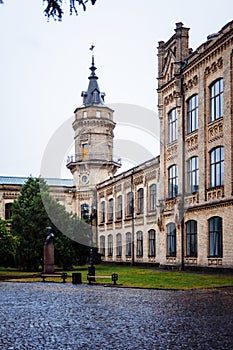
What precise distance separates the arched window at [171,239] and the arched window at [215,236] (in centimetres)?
524

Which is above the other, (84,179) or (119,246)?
(84,179)

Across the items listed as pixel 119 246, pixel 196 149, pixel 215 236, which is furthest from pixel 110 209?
pixel 215 236

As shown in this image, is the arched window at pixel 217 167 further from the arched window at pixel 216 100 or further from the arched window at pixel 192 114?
the arched window at pixel 192 114

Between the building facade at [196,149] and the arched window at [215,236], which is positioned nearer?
the building facade at [196,149]

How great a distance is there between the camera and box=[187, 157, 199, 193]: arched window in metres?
31.6

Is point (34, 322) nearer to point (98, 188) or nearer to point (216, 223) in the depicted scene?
point (216, 223)

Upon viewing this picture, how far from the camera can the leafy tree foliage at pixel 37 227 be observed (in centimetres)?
3956

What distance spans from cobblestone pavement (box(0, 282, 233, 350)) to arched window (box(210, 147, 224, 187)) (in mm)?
11323

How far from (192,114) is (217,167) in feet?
15.6

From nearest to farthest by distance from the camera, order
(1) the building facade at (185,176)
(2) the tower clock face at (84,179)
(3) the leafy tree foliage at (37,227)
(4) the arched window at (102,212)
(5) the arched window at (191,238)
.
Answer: (1) the building facade at (185,176) → (5) the arched window at (191,238) → (3) the leafy tree foliage at (37,227) → (4) the arched window at (102,212) → (2) the tower clock face at (84,179)

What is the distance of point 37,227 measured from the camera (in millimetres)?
40375

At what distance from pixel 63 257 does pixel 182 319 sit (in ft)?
94.2

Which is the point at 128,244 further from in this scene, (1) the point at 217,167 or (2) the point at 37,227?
(1) the point at 217,167

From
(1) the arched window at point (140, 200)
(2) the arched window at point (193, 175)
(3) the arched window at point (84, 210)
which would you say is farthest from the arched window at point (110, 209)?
(2) the arched window at point (193, 175)
